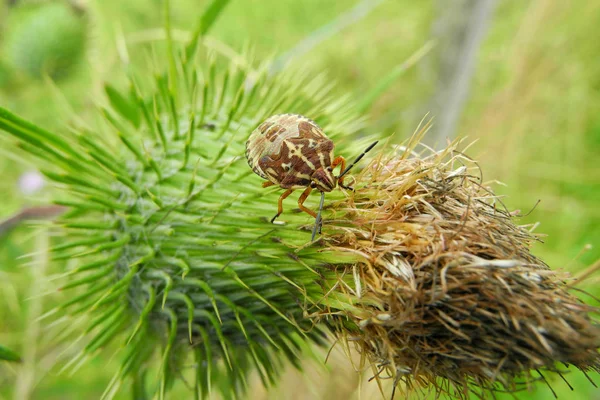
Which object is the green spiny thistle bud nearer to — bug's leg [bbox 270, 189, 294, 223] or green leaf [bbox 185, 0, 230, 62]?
green leaf [bbox 185, 0, 230, 62]

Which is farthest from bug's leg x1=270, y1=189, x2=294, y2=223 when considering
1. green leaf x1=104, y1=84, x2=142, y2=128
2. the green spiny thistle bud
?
the green spiny thistle bud

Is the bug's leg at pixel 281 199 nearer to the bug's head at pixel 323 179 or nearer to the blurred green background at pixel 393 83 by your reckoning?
the bug's head at pixel 323 179

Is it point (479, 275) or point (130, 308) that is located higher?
point (130, 308)

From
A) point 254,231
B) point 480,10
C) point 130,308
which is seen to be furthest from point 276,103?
point 480,10

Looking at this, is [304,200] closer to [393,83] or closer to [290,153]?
[290,153]

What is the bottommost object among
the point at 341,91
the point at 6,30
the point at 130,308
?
the point at 130,308

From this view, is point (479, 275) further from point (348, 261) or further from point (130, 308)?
point (130, 308)

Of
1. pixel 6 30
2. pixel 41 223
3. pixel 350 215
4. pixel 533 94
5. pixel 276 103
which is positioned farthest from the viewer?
pixel 533 94
